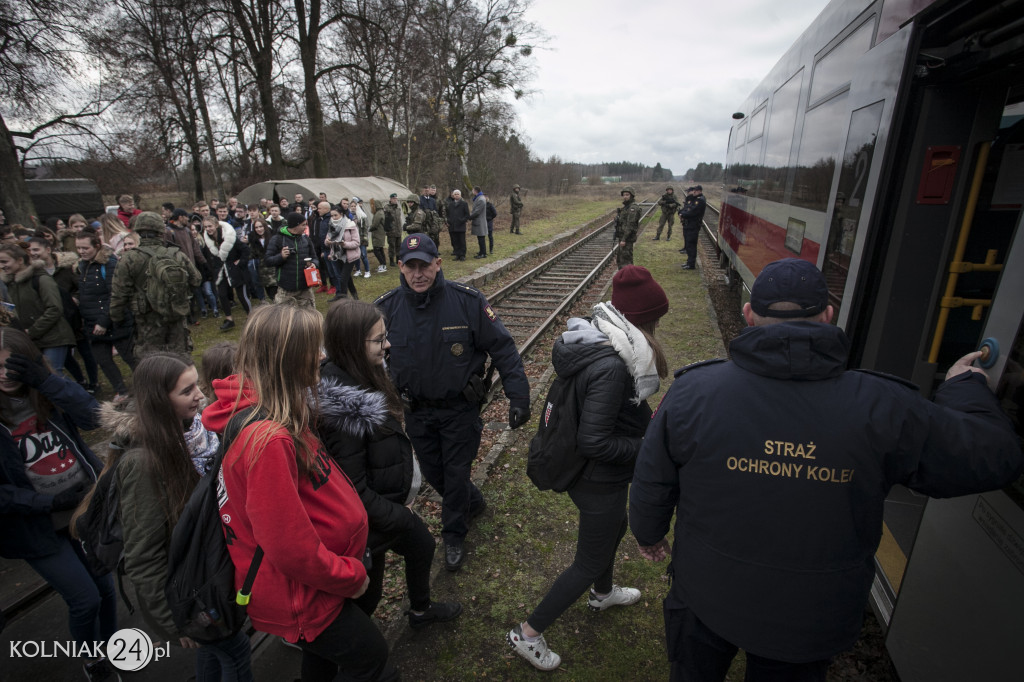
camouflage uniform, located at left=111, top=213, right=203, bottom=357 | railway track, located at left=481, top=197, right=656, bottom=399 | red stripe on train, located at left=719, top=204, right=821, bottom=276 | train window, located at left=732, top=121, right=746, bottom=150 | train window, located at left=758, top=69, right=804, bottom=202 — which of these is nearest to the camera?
red stripe on train, located at left=719, top=204, right=821, bottom=276

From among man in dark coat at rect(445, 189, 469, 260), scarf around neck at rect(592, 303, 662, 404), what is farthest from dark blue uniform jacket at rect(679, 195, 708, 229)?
scarf around neck at rect(592, 303, 662, 404)

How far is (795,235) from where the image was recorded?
215 inches

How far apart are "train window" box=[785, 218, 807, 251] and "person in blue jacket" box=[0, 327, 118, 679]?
5.86m

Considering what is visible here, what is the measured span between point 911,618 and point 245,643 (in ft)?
10.0

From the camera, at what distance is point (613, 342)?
2.28 m

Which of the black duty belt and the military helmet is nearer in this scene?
the black duty belt

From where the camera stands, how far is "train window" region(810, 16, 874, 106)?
3596mm

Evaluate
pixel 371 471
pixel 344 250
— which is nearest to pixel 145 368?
pixel 371 471

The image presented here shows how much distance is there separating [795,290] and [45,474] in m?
3.48

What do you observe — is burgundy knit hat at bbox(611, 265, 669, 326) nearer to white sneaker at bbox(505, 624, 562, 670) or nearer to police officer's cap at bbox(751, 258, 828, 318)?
police officer's cap at bbox(751, 258, 828, 318)

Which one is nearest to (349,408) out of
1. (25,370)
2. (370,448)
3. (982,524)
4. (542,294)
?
(370,448)

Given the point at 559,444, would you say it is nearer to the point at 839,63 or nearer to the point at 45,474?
the point at 45,474

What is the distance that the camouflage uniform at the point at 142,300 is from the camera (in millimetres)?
5586

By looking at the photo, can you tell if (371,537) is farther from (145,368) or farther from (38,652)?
(38,652)
